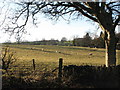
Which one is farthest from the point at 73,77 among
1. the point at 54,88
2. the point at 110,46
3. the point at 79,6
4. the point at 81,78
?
the point at 79,6

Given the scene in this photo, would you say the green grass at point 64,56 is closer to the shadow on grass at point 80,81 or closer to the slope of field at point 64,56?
the slope of field at point 64,56

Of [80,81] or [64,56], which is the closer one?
[80,81]

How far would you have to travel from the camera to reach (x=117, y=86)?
6301 millimetres

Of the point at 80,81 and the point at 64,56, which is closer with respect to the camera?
the point at 80,81

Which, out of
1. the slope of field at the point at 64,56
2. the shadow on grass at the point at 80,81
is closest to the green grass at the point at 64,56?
the slope of field at the point at 64,56

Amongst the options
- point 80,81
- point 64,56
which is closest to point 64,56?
point 64,56

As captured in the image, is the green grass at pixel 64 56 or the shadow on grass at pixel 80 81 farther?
the green grass at pixel 64 56

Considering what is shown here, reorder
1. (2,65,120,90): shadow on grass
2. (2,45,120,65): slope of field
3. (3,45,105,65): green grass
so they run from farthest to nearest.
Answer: (3,45,105,65): green grass
(2,45,120,65): slope of field
(2,65,120,90): shadow on grass

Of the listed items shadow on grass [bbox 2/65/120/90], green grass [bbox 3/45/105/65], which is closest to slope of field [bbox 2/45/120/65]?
green grass [bbox 3/45/105/65]

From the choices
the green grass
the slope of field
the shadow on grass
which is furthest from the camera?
the green grass

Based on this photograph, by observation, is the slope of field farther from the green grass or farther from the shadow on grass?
the shadow on grass

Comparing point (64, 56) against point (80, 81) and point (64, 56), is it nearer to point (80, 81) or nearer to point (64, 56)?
point (64, 56)

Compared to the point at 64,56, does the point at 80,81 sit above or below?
above

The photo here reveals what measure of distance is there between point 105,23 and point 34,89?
7768 mm
